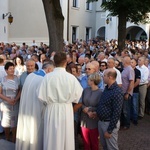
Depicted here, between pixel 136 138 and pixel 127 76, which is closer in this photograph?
pixel 136 138

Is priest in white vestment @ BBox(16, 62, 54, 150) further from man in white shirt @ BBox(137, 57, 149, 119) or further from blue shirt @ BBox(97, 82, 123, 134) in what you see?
man in white shirt @ BBox(137, 57, 149, 119)

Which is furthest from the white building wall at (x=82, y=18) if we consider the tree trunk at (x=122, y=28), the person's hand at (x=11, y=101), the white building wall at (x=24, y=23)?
the person's hand at (x=11, y=101)

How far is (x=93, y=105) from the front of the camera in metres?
5.30

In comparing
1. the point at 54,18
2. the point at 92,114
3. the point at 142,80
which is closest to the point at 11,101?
the point at 92,114

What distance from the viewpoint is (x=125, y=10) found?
17.9 meters

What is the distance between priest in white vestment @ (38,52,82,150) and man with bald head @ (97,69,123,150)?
527 mm

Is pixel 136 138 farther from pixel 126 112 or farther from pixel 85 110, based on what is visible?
pixel 85 110

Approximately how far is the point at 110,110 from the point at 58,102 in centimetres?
90

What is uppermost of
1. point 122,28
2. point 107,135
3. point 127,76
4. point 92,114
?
point 122,28

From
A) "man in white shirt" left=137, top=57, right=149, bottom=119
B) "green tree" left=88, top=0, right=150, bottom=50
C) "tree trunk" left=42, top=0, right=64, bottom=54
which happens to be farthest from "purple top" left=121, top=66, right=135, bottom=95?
"green tree" left=88, top=0, right=150, bottom=50

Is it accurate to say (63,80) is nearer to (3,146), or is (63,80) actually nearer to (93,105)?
(93,105)

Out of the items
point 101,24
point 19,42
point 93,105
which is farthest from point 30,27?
point 93,105

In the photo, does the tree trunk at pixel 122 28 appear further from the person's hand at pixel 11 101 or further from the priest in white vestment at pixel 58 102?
the priest in white vestment at pixel 58 102

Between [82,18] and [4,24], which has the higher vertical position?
[82,18]
